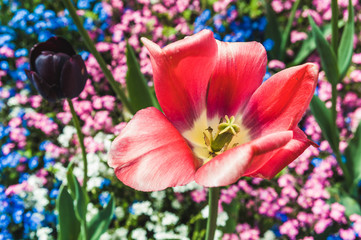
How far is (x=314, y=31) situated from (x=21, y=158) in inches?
53.5

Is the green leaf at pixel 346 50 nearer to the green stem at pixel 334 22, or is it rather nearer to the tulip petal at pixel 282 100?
the green stem at pixel 334 22

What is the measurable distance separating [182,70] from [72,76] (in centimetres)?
41

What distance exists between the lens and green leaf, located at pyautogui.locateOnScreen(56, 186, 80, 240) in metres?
1.12

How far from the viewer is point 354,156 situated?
5.25ft

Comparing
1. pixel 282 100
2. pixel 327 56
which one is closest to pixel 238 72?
pixel 282 100

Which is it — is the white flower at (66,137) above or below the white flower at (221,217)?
above

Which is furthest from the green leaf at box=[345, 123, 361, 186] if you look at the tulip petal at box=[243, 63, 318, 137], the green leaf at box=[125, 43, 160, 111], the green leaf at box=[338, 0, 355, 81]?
the tulip petal at box=[243, 63, 318, 137]

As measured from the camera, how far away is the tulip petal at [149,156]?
0.58 meters

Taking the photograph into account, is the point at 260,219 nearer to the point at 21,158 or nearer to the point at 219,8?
the point at 21,158

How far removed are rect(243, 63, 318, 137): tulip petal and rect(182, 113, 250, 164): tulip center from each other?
3 centimetres

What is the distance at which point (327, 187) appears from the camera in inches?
67.1

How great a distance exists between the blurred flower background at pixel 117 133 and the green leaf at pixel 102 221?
0.63ft

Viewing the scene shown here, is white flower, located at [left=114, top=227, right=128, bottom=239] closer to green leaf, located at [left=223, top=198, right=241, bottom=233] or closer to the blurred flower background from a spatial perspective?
the blurred flower background

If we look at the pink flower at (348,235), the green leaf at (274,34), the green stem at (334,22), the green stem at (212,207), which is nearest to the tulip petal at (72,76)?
the green stem at (212,207)
